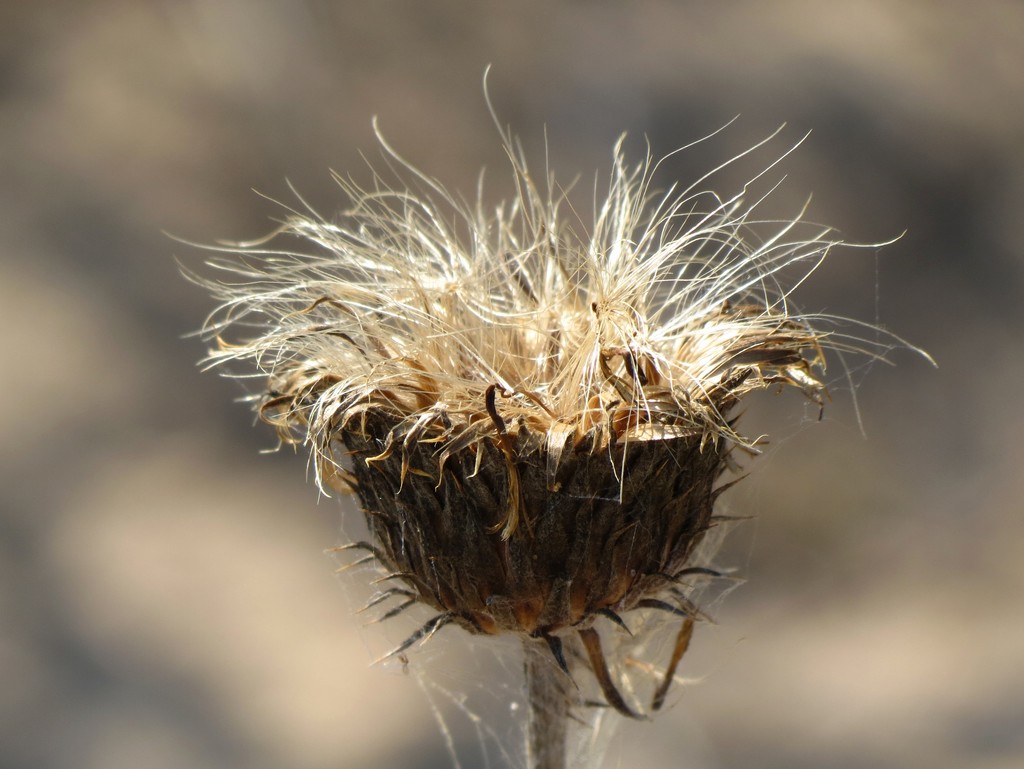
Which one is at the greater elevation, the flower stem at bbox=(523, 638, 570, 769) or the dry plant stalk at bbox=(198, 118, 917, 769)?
the dry plant stalk at bbox=(198, 118, 917, 769)

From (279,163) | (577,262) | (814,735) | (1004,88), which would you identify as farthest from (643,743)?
(1004,88)

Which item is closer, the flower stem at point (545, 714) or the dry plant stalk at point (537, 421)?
the dry plant stalk at point (537, 421)

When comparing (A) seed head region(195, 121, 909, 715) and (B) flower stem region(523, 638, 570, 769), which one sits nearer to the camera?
(A) seed head region(195, 121, 909, 715)

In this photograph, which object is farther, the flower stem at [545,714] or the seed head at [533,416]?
the flower stem at [545,714]

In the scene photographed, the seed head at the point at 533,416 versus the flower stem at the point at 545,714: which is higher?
the seed head at the point at 533,416

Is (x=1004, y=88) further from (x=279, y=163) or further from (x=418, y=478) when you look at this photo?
(x=418, y=478)
